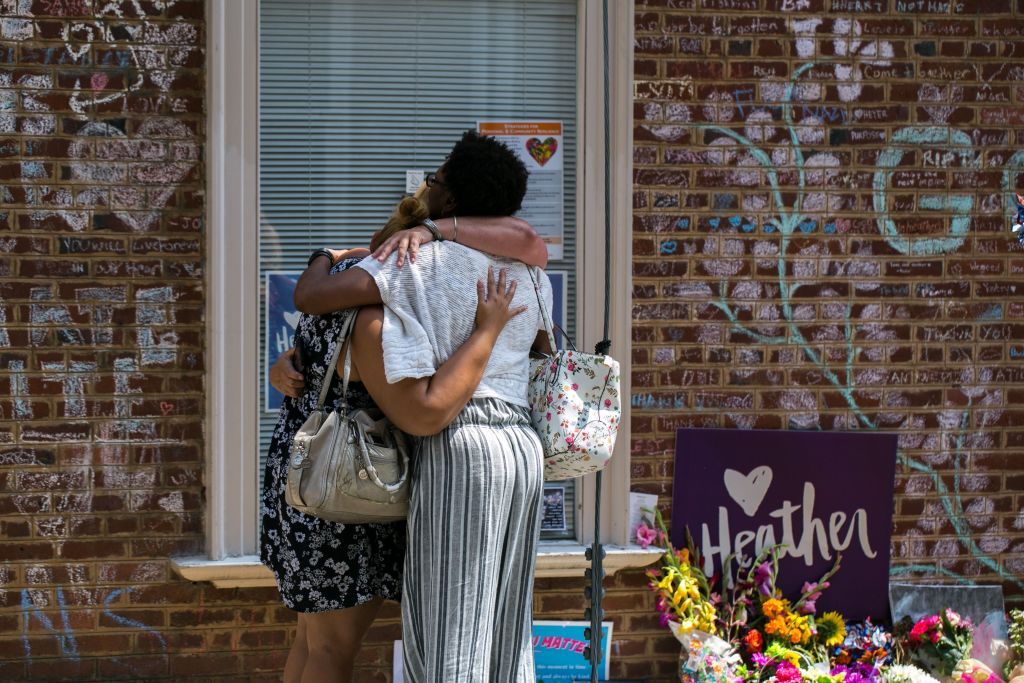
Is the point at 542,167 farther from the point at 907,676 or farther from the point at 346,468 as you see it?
the point at 907,676

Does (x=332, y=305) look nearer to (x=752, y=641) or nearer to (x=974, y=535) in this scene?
(x=752, y=641)

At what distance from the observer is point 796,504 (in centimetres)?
433

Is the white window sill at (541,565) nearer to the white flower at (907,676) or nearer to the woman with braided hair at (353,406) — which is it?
the white flower at (907,676)

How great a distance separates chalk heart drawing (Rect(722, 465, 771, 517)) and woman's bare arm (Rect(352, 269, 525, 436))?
6.45 feet

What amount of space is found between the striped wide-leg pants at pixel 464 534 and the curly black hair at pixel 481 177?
515mm

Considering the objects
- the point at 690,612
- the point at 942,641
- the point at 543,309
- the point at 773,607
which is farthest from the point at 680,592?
the point at 543,309

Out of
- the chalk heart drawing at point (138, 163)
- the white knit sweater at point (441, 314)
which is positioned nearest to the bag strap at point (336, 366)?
the white knit sweater at point (441, 314)

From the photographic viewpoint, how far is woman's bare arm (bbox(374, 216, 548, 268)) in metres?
2.61

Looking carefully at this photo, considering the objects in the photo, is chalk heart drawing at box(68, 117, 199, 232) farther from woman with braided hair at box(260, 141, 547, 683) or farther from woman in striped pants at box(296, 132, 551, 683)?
woman in striped pants at box(296, 132, 551, 683)

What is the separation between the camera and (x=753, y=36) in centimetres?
430

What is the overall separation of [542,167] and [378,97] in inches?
28.5

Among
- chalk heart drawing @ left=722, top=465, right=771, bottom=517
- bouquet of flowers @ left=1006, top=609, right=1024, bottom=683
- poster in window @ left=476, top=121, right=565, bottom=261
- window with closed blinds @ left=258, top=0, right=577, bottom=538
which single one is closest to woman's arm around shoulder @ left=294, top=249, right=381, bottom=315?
window with closed blinds @ left=258, top=0, right=577, bottom=538

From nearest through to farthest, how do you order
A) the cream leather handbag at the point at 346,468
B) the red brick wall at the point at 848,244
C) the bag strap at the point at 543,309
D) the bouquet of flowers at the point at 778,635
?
the cream leather handbag at the point at 346,468, the bag strap at the point at 543,309, the bouquet of flowers at the point at 778,635, the red brick wall at the point at 848,244

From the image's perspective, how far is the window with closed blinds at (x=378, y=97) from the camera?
4191mm
